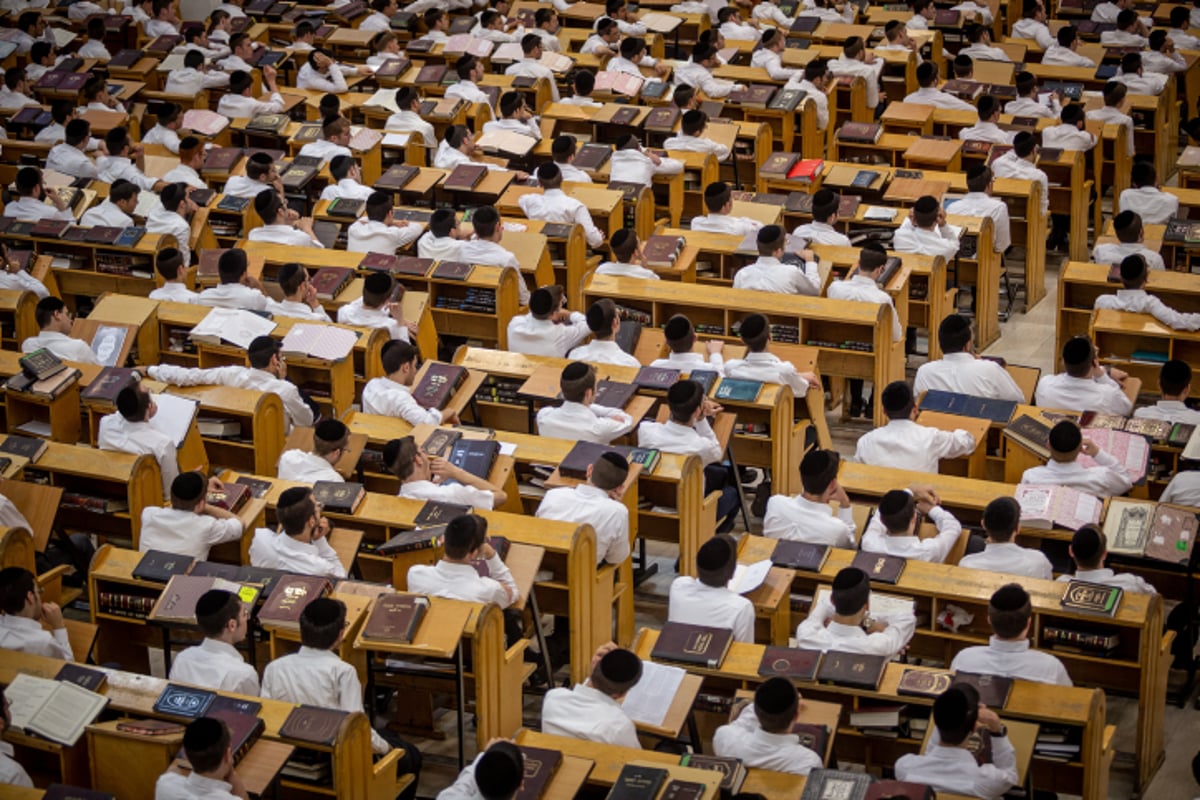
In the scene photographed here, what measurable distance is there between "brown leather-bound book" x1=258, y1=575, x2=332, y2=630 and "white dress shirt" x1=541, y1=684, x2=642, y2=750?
1281 mm

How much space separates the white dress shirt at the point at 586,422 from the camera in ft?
33.9

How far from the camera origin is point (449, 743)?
920 centimetres

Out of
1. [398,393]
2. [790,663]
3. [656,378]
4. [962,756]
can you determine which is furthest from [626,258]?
[962,756]

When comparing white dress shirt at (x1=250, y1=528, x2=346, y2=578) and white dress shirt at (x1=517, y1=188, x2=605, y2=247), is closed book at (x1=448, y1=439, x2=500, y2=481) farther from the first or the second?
white dress shirt at (x1=517, y1=188, x2=605, y2=247)

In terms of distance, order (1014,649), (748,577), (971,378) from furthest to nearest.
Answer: (971,378), (748,577), (1014,649)

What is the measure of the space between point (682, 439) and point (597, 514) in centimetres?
102

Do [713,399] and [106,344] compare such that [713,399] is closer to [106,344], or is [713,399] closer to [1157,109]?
[106,344]

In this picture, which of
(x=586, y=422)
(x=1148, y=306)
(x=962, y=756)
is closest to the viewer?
(x=962, y=756)

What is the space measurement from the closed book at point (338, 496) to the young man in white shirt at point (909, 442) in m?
2.96

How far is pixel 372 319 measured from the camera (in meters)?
11.9

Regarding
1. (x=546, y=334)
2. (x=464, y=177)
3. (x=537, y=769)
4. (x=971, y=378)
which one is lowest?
(x=971, y=378)

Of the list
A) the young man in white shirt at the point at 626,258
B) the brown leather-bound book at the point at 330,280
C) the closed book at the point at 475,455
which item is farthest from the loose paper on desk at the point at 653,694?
the brown leather-bound book at the point at 330,280

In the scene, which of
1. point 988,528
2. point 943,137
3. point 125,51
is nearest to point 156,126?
point 125,51

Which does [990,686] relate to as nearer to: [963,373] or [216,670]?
A: [216,670]
